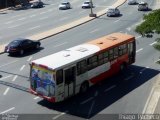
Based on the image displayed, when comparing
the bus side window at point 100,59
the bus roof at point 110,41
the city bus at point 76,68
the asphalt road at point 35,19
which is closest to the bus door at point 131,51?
the bus roof at point 110,41

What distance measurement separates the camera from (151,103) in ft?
86.0

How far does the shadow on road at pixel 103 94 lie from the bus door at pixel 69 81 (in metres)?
0.77

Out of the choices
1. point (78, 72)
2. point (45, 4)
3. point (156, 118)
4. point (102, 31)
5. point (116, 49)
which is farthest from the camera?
point (45, 4)

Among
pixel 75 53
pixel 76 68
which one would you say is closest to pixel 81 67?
pixel 76 68

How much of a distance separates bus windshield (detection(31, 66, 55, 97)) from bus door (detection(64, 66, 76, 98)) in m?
1.09

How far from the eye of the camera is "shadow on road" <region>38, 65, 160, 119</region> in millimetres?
25438

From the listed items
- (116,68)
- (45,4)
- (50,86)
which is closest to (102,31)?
(116,68)

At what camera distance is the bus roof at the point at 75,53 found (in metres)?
25.8

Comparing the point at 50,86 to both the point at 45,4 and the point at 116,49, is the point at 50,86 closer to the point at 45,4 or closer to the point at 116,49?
the point at 116,49

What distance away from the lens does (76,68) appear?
2680 cm

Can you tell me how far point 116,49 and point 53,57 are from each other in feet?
21.9

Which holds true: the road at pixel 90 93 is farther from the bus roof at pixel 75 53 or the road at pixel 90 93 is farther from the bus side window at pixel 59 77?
the bus roof at pixel 75 53

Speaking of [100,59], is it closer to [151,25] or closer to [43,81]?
[43,81]

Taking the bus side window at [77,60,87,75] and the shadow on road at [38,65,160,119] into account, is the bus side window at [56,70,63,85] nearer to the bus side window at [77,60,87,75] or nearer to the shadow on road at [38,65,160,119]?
the shadow on road at [38,65,160,119]
